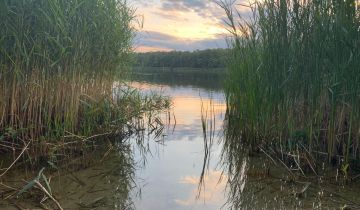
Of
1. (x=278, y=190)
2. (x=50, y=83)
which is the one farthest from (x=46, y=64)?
(x=278, y=190)

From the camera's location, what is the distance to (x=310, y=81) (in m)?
4.44

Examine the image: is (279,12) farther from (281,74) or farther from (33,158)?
(33,158)

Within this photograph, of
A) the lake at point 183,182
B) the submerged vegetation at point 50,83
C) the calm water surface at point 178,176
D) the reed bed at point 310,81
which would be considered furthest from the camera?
the submerged vegetation at point 50,83

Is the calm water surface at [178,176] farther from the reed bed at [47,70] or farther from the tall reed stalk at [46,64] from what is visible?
the tall reed stalk at [46,64]

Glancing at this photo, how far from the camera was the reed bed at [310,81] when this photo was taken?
4152 millimetres

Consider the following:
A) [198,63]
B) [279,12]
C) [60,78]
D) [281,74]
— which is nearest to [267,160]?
[281,74]

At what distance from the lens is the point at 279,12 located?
4613 millimetres

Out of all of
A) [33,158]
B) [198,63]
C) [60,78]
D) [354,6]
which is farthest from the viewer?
[198,63]

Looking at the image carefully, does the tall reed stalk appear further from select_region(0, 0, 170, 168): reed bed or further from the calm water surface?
the calm water surface

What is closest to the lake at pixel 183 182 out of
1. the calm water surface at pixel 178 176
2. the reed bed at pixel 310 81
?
the calm water surface at pixel 178 176

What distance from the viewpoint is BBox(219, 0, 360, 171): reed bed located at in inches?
163

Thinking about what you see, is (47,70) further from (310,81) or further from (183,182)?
(310,81)

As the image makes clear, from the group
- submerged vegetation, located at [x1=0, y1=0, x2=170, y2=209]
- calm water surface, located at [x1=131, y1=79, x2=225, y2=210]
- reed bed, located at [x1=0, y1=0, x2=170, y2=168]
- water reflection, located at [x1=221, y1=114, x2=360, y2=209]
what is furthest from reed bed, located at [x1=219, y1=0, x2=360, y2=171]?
reed bed, located at [x1=0, y1=0, x2=170, y2=168]

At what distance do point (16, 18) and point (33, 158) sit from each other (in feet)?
5.55
